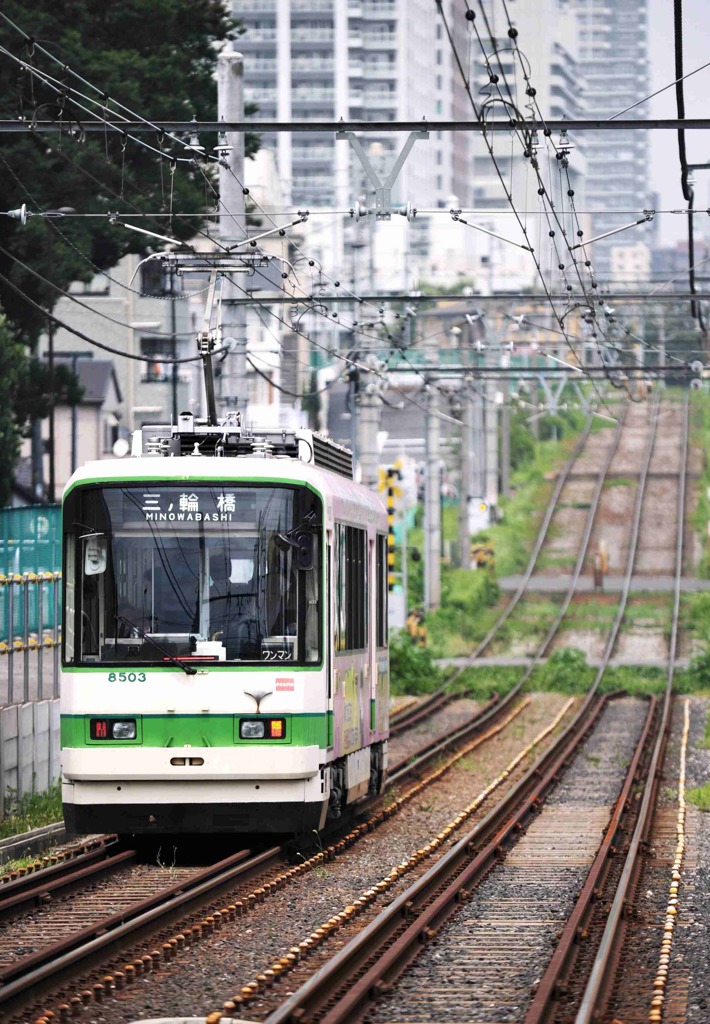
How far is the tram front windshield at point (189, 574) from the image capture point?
12.5 metres

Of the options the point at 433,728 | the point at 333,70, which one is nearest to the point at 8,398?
the point at 433,728

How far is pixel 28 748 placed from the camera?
1573 centimetres

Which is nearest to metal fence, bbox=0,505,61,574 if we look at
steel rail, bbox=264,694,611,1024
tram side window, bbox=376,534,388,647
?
tram side window, bbox=376,534,388,647

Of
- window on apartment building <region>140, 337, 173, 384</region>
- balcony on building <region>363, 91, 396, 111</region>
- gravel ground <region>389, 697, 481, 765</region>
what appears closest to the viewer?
gravel ground <region>389, 697, 481, 765</region>

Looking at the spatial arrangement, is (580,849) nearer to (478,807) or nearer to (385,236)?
(478,807)

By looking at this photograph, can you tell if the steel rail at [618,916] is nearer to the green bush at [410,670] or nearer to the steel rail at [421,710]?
the steel rail at [421,710]

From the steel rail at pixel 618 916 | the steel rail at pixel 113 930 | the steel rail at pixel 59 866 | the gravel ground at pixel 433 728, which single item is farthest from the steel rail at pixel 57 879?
the gravel ground at pixel 433 728

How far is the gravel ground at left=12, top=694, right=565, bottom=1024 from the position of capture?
8.39 m

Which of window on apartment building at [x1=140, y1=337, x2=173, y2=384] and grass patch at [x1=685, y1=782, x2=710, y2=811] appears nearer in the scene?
grass patch at [x1=685, y1=782, x2=710, y2=811]

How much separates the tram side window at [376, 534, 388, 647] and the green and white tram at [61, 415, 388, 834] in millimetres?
3538

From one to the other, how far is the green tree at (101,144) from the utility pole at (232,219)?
7469 mm

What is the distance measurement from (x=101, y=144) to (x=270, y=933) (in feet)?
72.0

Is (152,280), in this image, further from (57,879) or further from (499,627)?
(57,879)

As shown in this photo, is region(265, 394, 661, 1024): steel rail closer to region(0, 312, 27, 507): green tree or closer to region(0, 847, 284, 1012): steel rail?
region(0, 847, 284, 1012): steel rail
